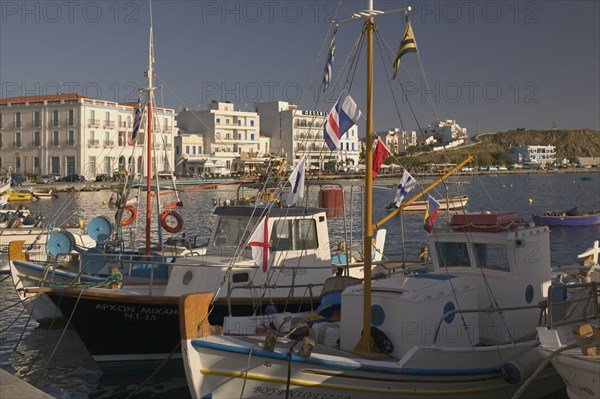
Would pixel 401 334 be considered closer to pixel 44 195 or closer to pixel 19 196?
pixel 19 196

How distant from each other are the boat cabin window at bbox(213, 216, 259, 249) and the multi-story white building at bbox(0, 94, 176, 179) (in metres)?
81.3

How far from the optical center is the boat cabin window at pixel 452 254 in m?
13.2

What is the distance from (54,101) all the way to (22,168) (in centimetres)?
1160

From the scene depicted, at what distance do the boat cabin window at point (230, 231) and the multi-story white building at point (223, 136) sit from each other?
10316 centimetres

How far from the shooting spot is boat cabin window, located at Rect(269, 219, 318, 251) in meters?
16.4

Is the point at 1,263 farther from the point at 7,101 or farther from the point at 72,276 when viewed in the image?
the point at 7,101

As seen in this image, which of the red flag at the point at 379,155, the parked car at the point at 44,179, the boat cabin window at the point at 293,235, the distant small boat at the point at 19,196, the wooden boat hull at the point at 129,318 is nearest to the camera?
the red flag at the point at 379,155

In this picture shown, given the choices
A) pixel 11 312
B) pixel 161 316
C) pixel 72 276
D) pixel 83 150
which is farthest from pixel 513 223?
pixel 83 150

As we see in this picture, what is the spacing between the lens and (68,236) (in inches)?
748

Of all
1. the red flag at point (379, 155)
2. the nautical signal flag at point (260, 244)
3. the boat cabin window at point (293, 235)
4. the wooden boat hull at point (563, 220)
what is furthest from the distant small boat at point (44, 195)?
the red flag at point (379, 155)

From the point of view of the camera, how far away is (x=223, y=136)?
123 m

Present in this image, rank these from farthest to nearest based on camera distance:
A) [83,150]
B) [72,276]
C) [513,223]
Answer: [83,150] → [72,276] → [513,223]

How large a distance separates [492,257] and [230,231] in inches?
259

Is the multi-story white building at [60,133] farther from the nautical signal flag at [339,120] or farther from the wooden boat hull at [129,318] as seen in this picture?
the nautical signal flag at [339,120]
